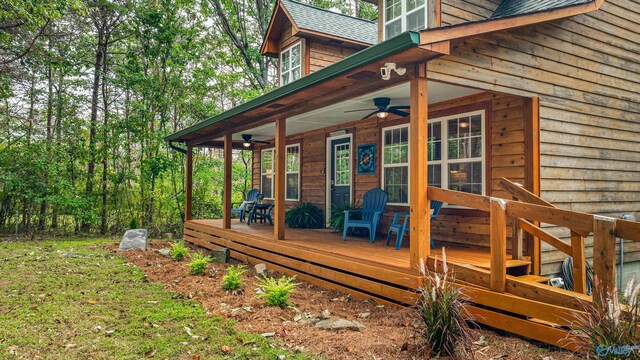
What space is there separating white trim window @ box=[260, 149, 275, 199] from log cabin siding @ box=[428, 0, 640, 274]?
6.96 meters

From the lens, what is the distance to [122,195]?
1112cm

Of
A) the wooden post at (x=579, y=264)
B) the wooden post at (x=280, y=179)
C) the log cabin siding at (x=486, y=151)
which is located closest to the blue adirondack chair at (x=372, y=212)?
the log cabin siding at (x=486, y=151)

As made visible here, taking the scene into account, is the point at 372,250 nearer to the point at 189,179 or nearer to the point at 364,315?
the point at 364,315

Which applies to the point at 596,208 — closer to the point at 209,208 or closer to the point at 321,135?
the point at 321,135

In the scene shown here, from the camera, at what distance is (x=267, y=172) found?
10844 millimetres

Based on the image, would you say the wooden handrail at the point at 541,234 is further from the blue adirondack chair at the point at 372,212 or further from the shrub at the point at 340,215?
the shrub at the point at 340,215

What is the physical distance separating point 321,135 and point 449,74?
4977 millimetres

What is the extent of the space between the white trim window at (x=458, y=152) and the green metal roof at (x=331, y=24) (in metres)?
3.86

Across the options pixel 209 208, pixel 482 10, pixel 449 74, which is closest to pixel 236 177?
pixel 209 208

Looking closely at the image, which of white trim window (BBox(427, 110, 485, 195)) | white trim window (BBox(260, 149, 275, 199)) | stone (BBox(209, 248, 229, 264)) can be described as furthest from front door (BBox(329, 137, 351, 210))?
white trim window (BBox(260, 149, 275, 199))

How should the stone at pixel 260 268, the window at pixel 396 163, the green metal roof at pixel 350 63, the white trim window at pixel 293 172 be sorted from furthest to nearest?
the white trim window at pixel 293 172, the window at pixel 396 163, the stone at pixel 260 268, the green metal roof at pixel 350 63

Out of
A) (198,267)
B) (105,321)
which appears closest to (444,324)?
(105,321)

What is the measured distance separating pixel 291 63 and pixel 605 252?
7890 millimetres

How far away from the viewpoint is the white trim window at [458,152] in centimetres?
537
